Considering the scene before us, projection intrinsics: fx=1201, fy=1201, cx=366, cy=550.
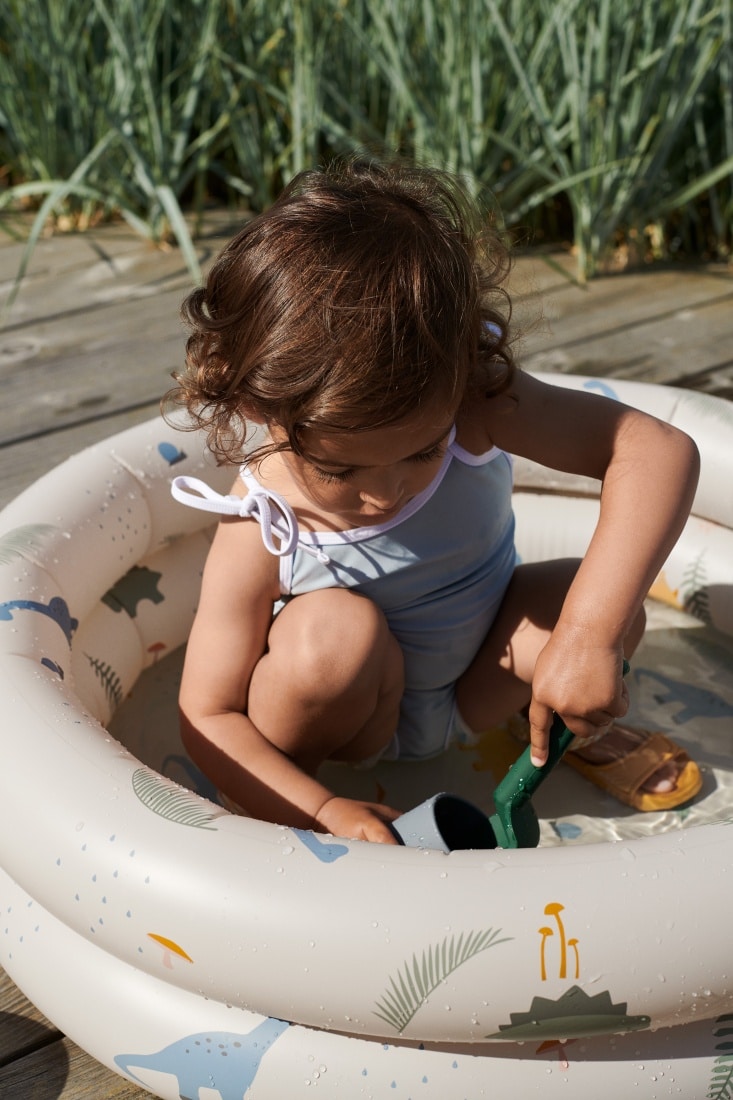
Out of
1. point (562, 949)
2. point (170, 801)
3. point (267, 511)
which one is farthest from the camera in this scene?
point (267, 511)

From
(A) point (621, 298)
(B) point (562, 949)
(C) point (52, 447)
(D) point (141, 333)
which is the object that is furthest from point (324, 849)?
(A) point (621, 298)

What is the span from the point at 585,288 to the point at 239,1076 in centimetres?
183

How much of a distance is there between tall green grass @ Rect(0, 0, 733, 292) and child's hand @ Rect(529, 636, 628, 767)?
1316 millimetres

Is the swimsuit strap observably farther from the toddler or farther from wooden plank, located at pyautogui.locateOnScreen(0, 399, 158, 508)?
wooden plank, located at pyautogui.locateOnScreen(0, 399, 158, 508)

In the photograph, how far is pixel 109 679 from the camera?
1.38 m

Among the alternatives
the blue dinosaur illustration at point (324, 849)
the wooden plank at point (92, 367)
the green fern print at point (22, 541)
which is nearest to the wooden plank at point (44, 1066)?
the blue dinosaur illustration at point (324, 849)

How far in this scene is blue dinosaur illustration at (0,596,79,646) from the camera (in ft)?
3.72

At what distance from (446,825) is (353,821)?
10 cm

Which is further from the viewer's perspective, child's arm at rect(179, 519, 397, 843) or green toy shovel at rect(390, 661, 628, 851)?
child's arm at rect(179, 519, 397, 843)

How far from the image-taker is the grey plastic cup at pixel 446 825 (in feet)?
3.33

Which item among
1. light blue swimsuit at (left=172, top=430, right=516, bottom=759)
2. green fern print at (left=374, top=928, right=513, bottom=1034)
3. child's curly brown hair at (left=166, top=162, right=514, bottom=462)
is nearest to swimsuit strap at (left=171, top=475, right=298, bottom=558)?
light blue swimsuit at (left=172, top=430, right=516, bottom=759)

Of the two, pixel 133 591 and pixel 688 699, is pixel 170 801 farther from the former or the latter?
pixel 688 699

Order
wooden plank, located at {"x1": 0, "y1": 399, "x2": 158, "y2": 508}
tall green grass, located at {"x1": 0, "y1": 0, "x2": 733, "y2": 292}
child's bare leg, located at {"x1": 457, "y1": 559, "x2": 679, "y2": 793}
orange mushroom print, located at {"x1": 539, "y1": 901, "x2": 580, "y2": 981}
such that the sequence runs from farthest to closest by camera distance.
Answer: tall green grass, located at {"x1": 0, "y1": 0, "x2": 733, "y2": 292}
wooden plank, located at {"x1": 0, "y1": 399, "x2": 158, "y2": 508}
child's bare leg, located at {"x1": 457, "y1": 559, "x2": 679, "y2": 793}
orange mushroom print, located at {"x1": 539, "y1": 901, "x2": 580, "y2": 981}

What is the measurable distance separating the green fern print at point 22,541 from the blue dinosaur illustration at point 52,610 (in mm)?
59
